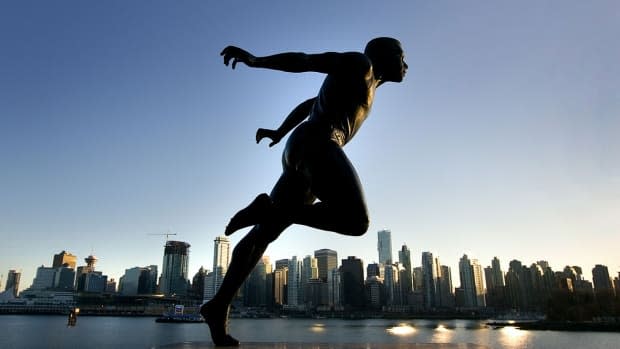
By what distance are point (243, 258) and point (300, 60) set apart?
2089 millimetres

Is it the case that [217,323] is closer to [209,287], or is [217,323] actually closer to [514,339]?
[514,339]

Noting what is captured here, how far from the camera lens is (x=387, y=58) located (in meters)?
4.44

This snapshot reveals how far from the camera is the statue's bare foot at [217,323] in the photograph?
425 cm

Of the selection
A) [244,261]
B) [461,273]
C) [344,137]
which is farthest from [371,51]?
[461,273]

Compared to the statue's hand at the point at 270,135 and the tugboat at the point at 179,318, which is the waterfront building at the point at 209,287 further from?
the statue's hand at the point at 270,135

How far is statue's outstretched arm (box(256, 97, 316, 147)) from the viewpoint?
4.96m

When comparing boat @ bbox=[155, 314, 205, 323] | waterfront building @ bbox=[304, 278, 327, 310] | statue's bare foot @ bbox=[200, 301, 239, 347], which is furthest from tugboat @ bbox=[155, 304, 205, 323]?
statue's bare foot @ bbox=[200, 301, 239, 347]

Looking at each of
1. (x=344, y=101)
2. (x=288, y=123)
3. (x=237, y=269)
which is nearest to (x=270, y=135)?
(x=288, y=123)

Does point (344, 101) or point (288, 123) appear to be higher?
point (288, 123)

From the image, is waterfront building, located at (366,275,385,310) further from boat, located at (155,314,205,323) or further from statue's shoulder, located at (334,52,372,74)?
statue's shoulder, located at (334,52,372,74)

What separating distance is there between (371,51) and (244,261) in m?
2.58

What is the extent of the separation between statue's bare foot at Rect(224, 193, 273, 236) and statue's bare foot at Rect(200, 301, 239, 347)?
4.05 ft

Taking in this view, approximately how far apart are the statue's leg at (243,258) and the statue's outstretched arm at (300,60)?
107 cm

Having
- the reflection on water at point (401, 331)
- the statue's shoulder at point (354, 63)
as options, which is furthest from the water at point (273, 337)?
the statue's shoulder at point (354, 63)
